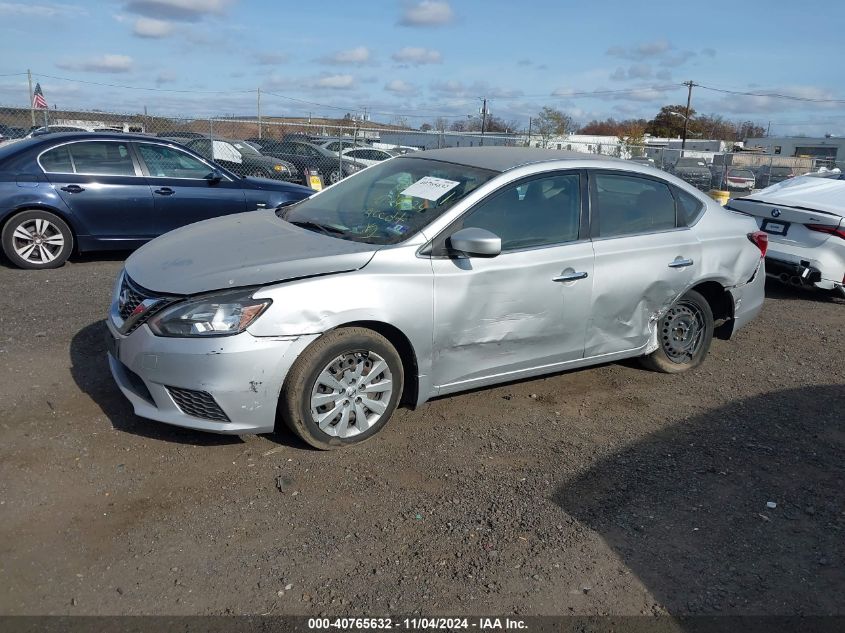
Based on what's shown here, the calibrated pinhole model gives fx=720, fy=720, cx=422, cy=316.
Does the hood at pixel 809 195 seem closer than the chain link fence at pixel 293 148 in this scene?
Yes

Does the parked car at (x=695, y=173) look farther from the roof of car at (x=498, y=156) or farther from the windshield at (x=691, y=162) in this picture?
the roof of car at (x=498, y=156)

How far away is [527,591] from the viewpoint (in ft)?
9.96

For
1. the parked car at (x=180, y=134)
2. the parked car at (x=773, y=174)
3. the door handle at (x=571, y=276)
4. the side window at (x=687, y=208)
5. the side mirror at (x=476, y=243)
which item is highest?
the parked car at (x=180, y=134)

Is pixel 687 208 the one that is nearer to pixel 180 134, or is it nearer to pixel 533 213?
pixel 533 213

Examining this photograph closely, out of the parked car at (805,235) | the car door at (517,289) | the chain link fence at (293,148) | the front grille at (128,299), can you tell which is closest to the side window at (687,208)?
the car door at (517,289)

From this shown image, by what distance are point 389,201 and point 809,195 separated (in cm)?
600

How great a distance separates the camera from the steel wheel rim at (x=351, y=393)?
13.0 ft

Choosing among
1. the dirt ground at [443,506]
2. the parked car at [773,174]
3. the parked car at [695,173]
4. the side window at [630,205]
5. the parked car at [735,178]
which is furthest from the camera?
the parked car at [773,174]

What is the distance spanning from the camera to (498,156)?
16.5 ft

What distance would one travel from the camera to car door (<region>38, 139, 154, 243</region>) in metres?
8.03

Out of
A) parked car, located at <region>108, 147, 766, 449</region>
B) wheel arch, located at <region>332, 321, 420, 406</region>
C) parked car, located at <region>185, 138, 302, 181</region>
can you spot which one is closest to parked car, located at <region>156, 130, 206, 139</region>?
parked car, located at <region>185, 138, 302, 181</region>

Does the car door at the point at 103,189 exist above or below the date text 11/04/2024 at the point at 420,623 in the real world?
above

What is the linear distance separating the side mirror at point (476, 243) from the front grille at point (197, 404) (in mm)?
1600

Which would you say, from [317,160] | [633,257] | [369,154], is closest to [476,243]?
[633,257]
